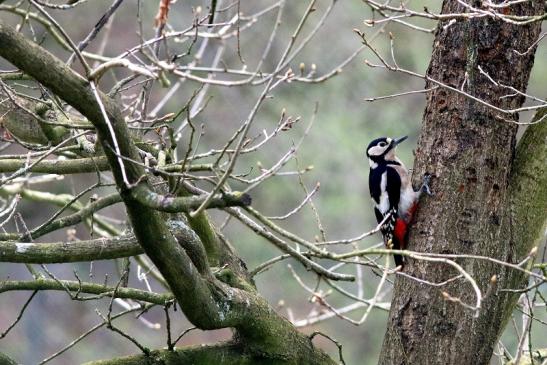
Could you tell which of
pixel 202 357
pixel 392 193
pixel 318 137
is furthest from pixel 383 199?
pixel 318 137

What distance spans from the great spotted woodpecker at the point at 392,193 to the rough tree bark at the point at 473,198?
16 centimetres

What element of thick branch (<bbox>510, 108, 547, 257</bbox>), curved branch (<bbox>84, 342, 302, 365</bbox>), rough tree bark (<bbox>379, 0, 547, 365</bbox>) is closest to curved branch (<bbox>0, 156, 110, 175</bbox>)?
curved branch (<bbox>84, 342, 302, 365</bbox>)

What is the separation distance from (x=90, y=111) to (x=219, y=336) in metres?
11.6

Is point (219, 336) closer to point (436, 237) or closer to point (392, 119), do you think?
point (392, 119)

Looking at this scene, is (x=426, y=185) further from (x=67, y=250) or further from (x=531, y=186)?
(x=67, y=250)

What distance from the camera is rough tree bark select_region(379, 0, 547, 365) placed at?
374cm

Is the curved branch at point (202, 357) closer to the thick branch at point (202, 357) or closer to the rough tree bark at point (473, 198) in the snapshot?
the thick branch at point (202, 357)

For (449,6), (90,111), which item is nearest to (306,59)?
(449,6)

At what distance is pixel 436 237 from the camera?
3.86 meters

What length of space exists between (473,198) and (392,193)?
52.5 inches

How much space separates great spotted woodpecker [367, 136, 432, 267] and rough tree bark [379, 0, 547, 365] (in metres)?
0.16

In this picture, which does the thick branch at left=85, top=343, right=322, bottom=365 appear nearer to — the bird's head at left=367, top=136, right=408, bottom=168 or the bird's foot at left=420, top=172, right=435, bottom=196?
the bird's foot at left=420, top=172, right=435, bottom=196

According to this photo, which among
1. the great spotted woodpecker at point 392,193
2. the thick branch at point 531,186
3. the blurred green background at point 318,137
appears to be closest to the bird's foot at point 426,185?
the great spotted woodpecker at point 392,193

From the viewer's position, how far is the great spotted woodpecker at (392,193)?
4.11m
